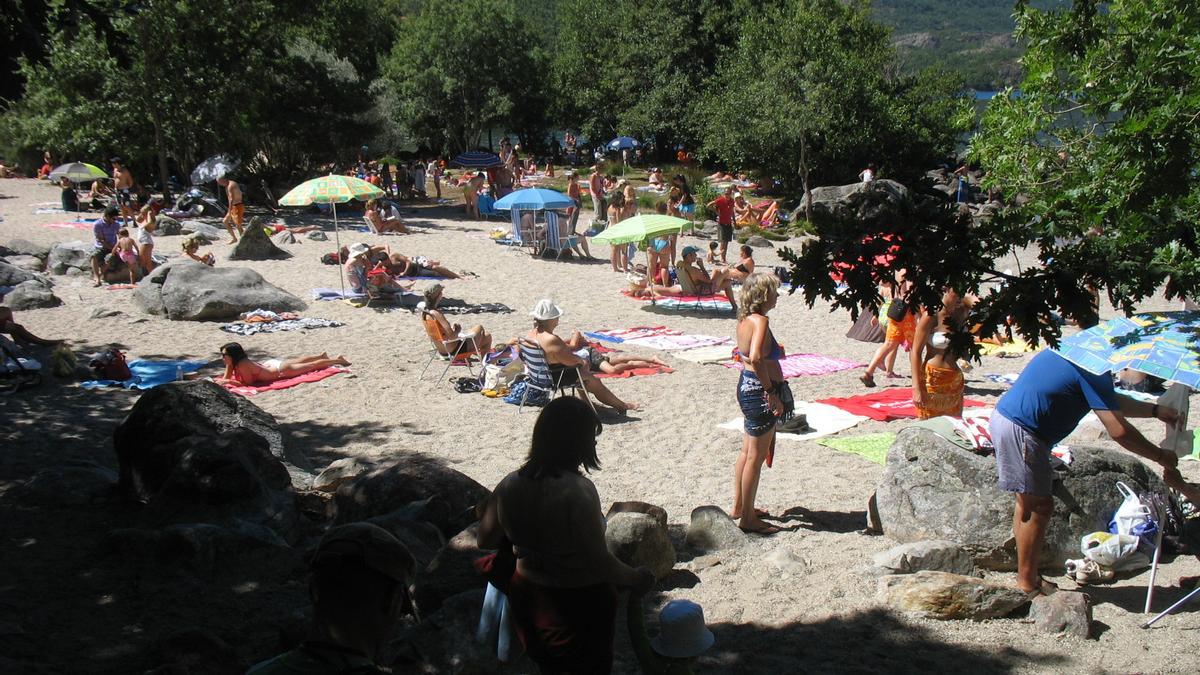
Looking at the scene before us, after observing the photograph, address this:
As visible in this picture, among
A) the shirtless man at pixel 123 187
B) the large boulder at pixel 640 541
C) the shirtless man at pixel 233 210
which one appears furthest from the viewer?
the shirtless man at pixel 123 187

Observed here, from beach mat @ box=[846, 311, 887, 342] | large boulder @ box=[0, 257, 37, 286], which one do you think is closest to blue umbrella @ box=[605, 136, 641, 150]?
large boulder @ box=[0, 257, 37, 286]

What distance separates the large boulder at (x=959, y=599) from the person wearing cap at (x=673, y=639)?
174 cm

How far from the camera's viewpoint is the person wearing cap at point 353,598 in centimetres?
186

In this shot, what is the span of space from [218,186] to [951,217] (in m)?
22.3

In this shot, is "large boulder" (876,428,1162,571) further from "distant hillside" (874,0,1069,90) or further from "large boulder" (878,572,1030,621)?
"distant hillside" (874,0,1069,90)

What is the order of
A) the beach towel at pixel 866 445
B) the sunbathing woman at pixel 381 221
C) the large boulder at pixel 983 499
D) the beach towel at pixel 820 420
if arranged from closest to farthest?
the large boulder at pixel 983 499, the beach towel at pixel 866 445, the beach towel at pixel 820 420, the sunbathing woman at pixel 381 221

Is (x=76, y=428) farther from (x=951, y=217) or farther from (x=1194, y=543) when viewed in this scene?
(x=1194, y=543)

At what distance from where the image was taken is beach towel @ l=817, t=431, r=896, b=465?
713cm

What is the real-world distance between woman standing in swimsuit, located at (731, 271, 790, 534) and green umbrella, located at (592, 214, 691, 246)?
8230mm

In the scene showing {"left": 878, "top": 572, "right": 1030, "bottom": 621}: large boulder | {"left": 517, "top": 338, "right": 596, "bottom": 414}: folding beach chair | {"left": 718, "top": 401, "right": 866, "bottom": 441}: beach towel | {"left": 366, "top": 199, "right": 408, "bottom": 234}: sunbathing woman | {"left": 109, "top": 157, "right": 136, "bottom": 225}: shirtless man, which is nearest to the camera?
{"left": 878, "top": 572, "right": 1030, "bottom": 621}: large boulder

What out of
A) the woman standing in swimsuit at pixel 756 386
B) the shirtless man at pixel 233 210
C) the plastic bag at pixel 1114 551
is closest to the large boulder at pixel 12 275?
the shirtless man at pixel 233 210

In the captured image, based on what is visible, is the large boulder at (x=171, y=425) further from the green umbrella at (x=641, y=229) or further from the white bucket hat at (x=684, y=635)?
the green umbrella at (x=641, y=229)

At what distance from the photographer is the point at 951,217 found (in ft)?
12.5

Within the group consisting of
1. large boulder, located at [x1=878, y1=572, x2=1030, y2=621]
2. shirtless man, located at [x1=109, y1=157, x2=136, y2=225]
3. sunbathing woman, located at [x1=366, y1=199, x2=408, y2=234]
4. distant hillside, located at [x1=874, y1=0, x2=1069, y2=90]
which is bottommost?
large boulder, located at [x1=878, y1=572, x2=1030, y2=621]
